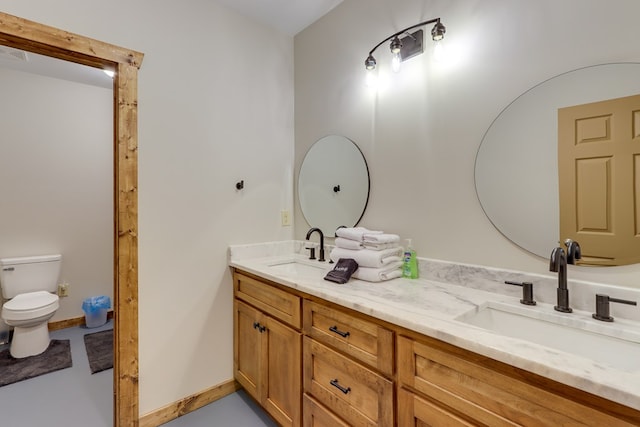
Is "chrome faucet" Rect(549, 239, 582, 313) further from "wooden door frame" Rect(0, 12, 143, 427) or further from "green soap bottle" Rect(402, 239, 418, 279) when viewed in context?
"wooden door frame" Rect(0, 12, 143, 427)

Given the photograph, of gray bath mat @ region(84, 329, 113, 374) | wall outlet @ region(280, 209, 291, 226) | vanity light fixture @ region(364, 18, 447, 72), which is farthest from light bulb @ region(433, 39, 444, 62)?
gray bath mat @ region(84, 329, 113, 374)

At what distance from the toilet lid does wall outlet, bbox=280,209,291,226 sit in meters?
2.16

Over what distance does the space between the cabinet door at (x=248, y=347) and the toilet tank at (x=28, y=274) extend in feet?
7.12

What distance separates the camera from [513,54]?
4.09 feet

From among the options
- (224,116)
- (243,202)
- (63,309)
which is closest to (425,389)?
(243,202)

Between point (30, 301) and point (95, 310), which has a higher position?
point (30, 301)

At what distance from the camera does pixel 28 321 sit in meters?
2.36

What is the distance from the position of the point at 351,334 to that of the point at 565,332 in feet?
2.41

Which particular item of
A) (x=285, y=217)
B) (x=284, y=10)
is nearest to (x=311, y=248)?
(x=285, y=217)

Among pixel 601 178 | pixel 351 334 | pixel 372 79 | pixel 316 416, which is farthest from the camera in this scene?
pixel 372 79

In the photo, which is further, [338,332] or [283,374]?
[283,374]

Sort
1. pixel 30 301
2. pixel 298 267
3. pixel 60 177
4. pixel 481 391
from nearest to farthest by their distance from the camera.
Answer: pixel 481 391 → pixel 298 267 → pixel 30 301 → pixel 60 177

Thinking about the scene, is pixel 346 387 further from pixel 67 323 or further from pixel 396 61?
pixel 67 323

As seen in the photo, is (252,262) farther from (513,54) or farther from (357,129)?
(513,54)
